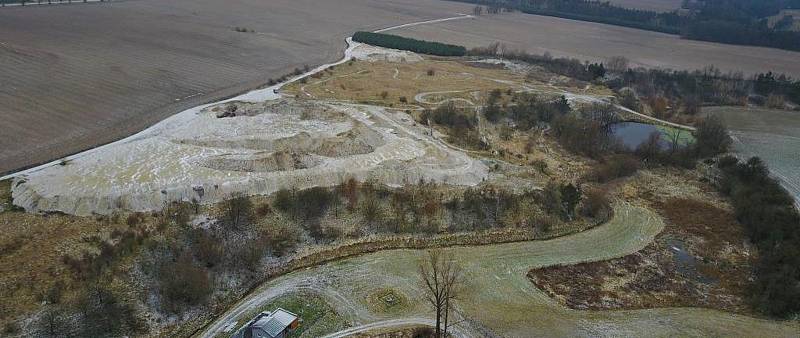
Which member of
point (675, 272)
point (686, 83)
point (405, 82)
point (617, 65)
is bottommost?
point (675, 272)

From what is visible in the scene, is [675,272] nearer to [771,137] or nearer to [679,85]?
[771,137]

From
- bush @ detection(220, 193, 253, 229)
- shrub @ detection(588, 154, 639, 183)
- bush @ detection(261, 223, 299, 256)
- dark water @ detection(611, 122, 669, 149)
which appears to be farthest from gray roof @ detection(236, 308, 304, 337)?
dark water @ detection(611, 122, 669, 149)

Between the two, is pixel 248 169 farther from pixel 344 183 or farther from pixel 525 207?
pixel 525 207

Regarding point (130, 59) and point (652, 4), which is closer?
point (130, 59)

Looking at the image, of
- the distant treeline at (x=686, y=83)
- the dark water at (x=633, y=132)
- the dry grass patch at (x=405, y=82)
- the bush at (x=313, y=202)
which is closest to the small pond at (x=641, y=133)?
the dark water at (x=633, y=132)

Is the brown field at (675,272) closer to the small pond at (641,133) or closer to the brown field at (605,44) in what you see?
the small pond at (641,133)

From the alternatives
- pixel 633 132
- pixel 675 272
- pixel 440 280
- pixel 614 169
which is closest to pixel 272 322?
pixel 440 280
